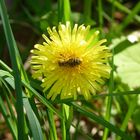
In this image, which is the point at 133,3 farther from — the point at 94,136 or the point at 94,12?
the point at 94,136

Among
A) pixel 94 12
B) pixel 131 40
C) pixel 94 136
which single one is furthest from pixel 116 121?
pixel 94 12

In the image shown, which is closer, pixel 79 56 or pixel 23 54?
pixel 79 56


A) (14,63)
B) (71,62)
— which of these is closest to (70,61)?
(71,62)

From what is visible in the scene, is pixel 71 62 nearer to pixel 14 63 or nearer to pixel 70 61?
pixel 70 61

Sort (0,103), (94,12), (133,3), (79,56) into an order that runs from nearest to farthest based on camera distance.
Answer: (79,56) → (0,103) → (94,12) → (133,3)
